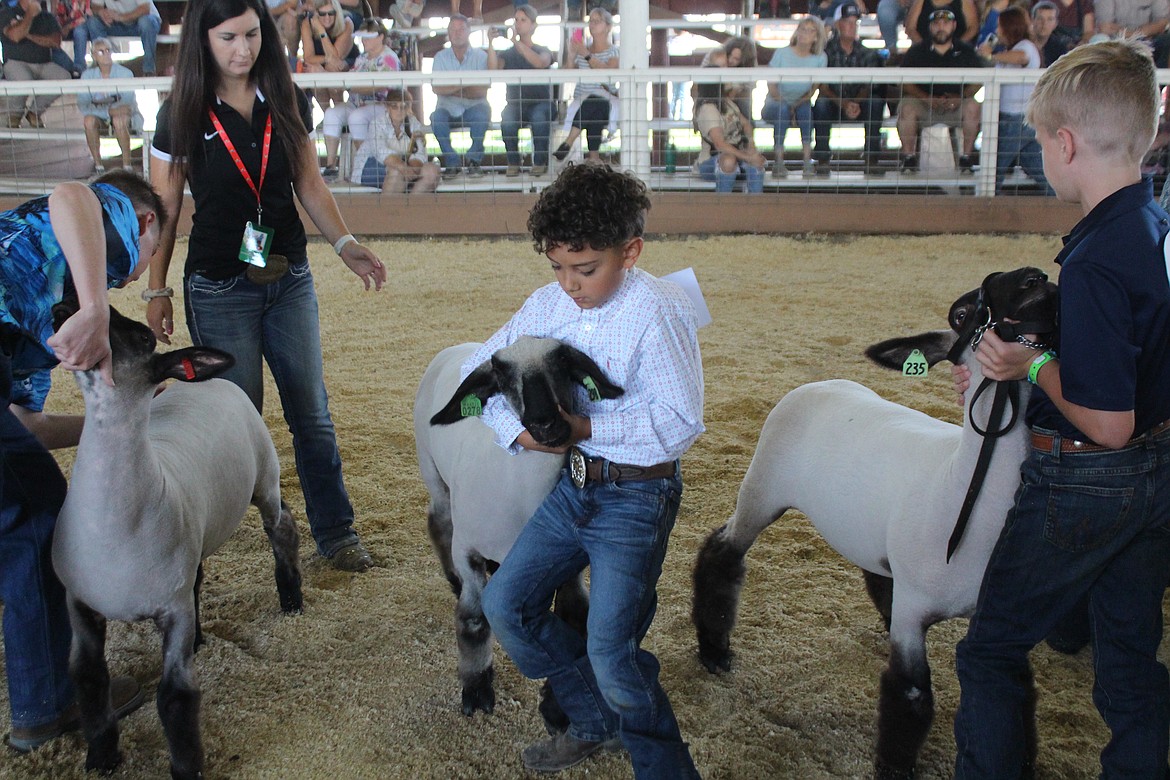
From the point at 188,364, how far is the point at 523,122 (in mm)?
8581

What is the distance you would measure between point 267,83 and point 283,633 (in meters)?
1.93

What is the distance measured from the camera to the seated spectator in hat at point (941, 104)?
10.6 metres

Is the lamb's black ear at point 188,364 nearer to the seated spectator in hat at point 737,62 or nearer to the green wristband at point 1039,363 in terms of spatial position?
the green wristband at point 1039,363

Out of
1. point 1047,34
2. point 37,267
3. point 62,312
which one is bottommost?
point 62,312

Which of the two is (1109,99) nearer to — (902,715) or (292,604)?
(902,715)

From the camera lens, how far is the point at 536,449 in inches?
103

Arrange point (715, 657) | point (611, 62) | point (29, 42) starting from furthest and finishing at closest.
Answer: point (29, 42)
point (611, 62)
point (715, 657)

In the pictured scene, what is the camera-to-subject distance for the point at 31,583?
2688 millimetres

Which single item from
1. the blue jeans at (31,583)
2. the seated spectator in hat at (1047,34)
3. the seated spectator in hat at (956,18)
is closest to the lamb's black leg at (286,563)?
the blue jeans at (31,583)

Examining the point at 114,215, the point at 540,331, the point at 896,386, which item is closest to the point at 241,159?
the point at 114,215

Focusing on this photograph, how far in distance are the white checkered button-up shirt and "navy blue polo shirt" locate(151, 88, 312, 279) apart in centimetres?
154

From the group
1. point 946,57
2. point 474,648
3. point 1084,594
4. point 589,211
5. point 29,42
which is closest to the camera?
point 1084,594

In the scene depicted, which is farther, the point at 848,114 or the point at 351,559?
the point at 848,114

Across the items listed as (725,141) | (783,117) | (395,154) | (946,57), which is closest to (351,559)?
(395,154)
